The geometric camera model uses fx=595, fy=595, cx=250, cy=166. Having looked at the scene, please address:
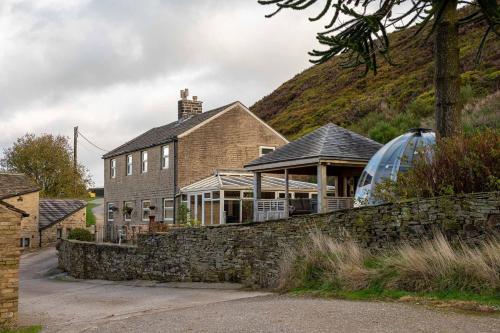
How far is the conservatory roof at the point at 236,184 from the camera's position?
29.1 metres

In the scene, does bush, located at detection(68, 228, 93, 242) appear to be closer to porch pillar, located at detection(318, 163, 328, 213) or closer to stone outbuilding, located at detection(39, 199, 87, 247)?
stone outbuilding, located at detection(39, 199, 87, 247)

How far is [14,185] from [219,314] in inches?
1232

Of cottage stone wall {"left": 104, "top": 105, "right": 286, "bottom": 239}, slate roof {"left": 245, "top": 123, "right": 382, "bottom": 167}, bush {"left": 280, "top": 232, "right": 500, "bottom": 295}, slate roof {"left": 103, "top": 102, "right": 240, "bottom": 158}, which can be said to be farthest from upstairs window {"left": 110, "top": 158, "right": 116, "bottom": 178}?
bush {"left": 280, "top": 232, "right": 500, "bottom": 295}

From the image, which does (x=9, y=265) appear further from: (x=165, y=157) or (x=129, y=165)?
(x=129, y=165)

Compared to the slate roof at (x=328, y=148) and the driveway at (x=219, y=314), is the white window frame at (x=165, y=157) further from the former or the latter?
the driveway at (x=219, y=314)

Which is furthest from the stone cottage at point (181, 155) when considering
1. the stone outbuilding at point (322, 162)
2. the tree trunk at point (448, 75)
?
the tree trunk at point (448, 75)

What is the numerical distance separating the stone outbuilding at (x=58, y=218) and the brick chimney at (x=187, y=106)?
11465mm

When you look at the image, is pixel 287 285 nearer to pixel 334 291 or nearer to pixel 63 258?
pixel 334 291

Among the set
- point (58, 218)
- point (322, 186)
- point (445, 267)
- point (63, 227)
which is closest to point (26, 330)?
point (445, 267)

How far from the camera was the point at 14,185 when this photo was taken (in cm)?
3850

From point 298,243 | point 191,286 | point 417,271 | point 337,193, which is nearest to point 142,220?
point 337,193

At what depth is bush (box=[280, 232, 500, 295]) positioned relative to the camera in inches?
396

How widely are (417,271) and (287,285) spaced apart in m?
3.91

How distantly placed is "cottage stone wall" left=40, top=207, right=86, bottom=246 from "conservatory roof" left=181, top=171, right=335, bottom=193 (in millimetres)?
14787
